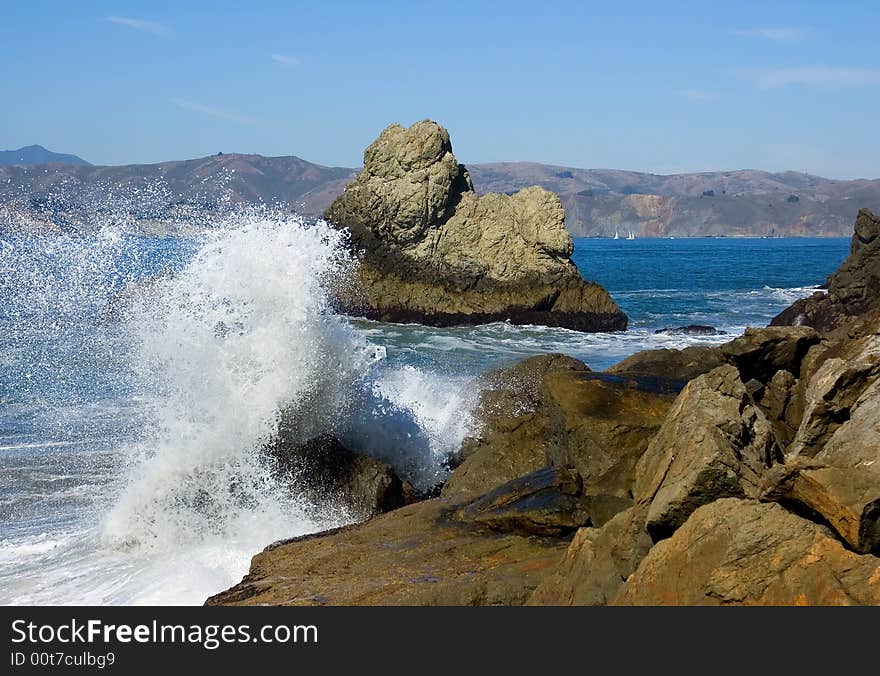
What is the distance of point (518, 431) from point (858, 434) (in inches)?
219

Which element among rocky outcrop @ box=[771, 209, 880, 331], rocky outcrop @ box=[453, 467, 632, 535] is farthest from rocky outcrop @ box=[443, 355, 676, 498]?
rocky outcrop @ box=[771, 209, 880, 331]

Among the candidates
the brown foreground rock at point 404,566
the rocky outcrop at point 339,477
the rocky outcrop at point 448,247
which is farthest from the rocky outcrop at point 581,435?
the rocky outcrop at point 448,247

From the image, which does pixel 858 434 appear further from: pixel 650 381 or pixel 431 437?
pixel 431 437

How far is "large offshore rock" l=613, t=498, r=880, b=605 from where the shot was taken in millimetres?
4219

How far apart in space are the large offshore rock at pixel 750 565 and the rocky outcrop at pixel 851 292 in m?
23.9

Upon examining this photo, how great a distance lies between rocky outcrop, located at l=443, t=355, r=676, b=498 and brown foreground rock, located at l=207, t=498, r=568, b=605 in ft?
2.90

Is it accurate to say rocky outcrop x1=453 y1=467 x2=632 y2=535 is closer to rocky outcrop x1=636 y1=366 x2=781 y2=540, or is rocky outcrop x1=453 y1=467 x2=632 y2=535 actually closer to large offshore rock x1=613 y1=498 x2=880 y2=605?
rocky outcrop x1=636 y1=366 x2=781 y2=540

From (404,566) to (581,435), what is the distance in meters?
2.37

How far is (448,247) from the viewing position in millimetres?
38844

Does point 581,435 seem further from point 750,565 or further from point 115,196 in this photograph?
point 115,196

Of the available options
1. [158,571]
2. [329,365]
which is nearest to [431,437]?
[329,365]
